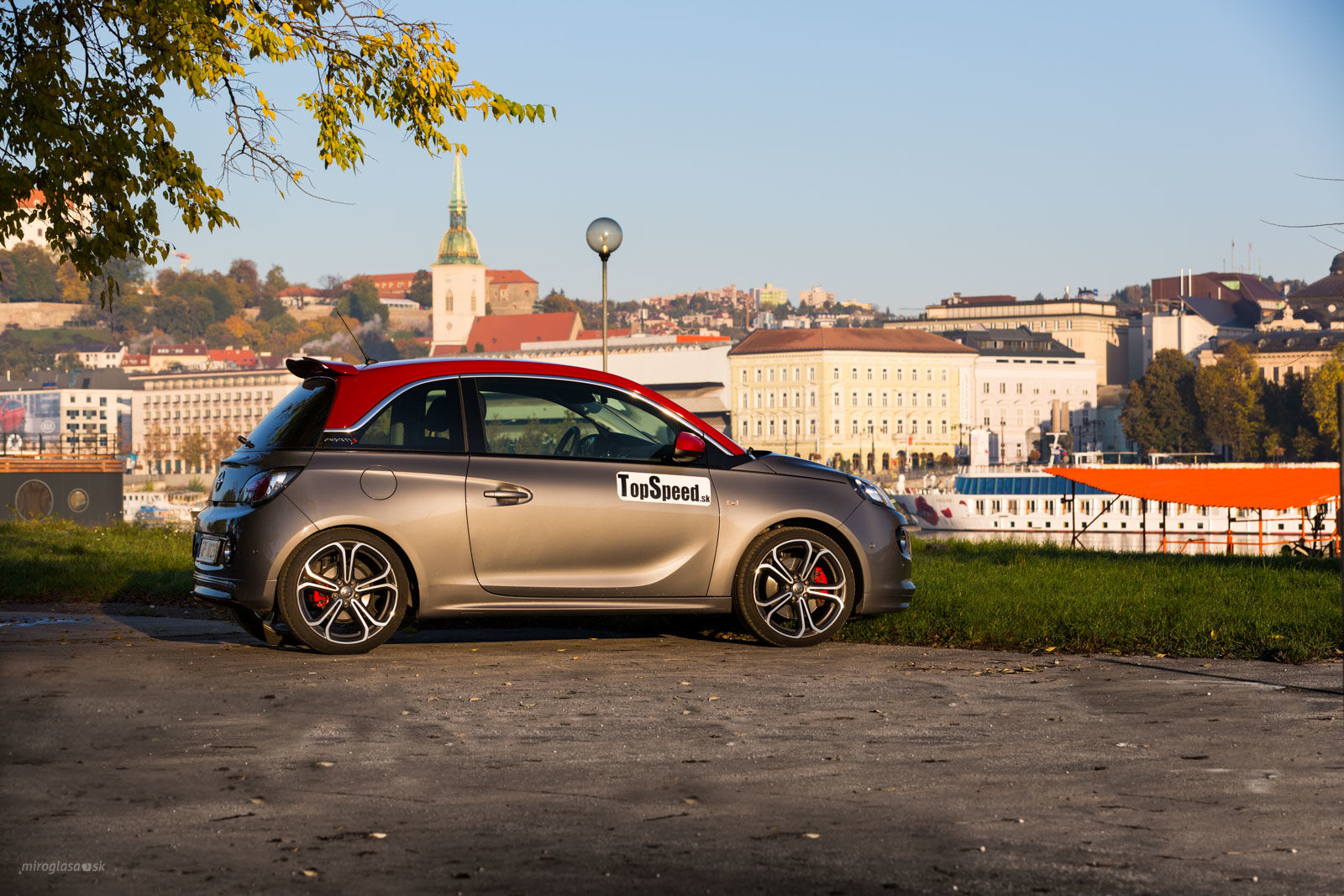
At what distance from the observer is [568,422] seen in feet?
28.9

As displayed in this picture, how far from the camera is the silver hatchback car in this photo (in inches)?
325

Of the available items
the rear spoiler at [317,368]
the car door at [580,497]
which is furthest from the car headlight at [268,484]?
the car door at [580,497]

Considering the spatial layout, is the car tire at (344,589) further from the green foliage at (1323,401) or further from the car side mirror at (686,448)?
the green foliage at (1323,401)

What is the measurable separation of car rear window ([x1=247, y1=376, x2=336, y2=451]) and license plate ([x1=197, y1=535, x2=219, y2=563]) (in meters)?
0.53

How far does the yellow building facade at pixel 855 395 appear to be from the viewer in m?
177

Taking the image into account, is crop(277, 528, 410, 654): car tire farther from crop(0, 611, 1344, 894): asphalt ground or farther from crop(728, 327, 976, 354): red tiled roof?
crop(728, 327, 976, 354): red tiled roof

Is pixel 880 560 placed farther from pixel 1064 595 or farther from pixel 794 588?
pixel 1064 595

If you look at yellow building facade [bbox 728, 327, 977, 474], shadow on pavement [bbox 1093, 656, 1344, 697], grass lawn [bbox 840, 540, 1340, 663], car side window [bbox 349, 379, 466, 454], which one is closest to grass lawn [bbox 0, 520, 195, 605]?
car side window [bbox 349, 379, 466, 454]

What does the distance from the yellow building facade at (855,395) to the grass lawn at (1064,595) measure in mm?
159469

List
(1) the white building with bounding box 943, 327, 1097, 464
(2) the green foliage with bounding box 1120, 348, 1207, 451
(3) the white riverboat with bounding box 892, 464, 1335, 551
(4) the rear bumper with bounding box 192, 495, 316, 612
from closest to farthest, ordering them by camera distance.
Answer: (4) the rear bumper with bounding box 192, 495, 316, 612 → (3) the white riverboat with bounding box 892, 464, 1335, 551 → (2) the green foliage with bounding box 1120, 348, 1207, 451 → (1) the white building with bounding box 943, 327, 1097, 464

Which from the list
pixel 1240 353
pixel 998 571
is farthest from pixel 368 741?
pixel 1240 353

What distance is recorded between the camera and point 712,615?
894 cm

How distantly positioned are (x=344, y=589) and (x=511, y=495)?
0.94 m

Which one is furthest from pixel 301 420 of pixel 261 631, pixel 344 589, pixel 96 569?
pixel 96 569
